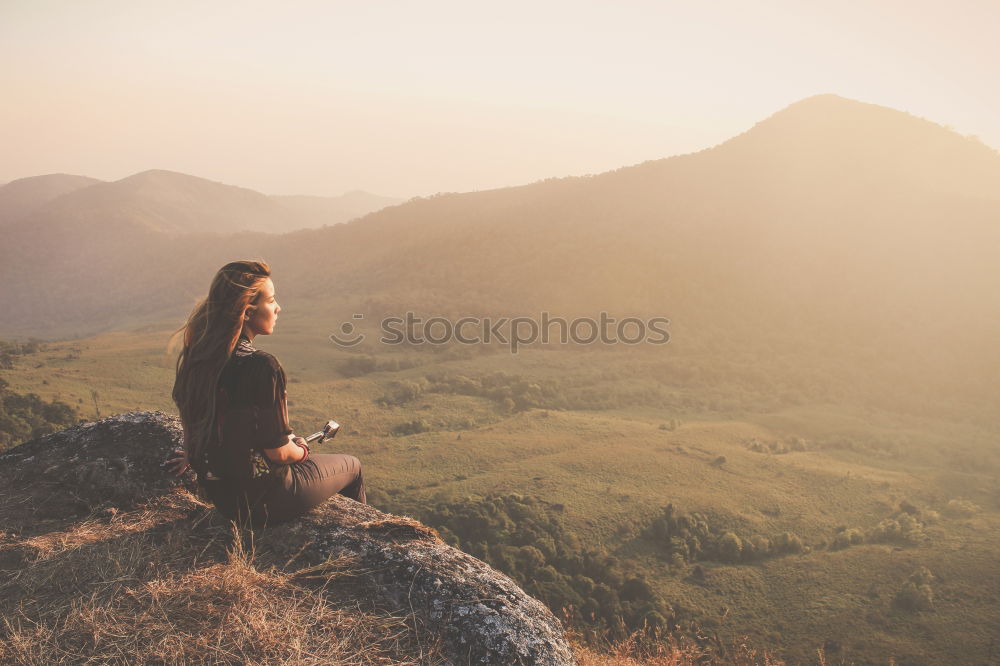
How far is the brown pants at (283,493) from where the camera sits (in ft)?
12.6

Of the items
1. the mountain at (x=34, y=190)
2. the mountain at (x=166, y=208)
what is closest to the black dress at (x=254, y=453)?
the mountain at (x=166, y=208)

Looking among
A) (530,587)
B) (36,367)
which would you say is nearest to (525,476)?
(530,587)

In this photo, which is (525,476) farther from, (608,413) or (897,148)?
(897,148)

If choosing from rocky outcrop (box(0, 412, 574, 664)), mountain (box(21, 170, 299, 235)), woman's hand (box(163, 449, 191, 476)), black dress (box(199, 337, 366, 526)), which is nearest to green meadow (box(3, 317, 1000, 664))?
rocky outcrop (box(0, 412, 574, 664))

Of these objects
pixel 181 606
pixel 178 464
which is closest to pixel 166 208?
pixel 178 464

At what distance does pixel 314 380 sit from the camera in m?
28.0

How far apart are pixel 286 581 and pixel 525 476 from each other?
622 inches

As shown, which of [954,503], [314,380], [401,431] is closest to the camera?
[954,503]

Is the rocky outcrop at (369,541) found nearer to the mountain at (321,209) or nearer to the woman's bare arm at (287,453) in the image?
the woman's bare arm at (287,453)

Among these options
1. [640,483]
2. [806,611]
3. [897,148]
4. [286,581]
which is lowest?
[806,611]

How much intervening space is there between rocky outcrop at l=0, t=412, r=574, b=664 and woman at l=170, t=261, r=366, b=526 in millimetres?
483

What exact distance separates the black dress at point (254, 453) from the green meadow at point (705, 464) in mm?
11709

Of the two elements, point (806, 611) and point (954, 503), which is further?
point (954, 503)

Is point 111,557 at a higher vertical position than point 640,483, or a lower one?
higher
